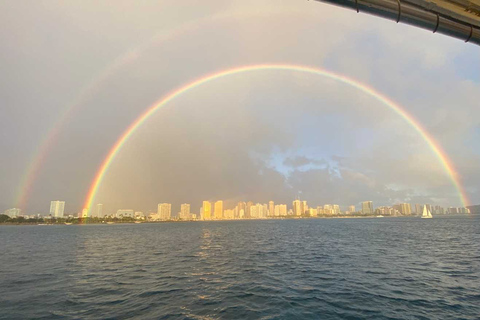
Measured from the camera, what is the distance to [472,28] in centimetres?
637

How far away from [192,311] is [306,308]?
7210 mm

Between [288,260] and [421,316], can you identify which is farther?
[288,260]

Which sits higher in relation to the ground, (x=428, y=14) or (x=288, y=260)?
A: (x=428, y=14)

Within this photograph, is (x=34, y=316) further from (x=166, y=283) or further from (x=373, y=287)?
(x=373, y=287)

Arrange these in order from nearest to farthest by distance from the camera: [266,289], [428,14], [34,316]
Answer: [428,14]
[34,316]
[266,289]

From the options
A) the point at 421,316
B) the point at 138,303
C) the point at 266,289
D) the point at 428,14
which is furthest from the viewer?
the point at 266,289

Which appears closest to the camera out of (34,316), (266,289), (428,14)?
(428,14)

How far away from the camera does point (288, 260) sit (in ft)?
104

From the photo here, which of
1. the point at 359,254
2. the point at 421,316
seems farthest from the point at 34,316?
the point at 359,254

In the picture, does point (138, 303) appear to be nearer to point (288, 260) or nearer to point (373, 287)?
point (373, 287)

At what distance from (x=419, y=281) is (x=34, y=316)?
97.4ft

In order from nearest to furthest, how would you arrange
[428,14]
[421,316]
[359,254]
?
1. [428,14]
2. [421,316]
3. [359,254]

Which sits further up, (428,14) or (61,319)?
(428,14)

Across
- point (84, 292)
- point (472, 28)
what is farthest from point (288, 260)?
point (472, 28)
